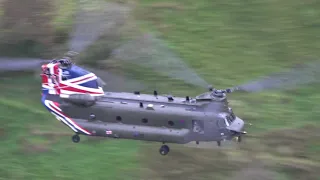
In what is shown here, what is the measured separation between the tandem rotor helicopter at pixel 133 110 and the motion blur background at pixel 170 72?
2.07 ft

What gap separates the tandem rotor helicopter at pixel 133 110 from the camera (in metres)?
13.9

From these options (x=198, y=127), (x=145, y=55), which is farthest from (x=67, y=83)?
(x=145, y=55)

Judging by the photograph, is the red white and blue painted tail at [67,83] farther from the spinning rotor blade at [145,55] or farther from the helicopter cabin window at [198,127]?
the spinning rotor blade at [145,55]

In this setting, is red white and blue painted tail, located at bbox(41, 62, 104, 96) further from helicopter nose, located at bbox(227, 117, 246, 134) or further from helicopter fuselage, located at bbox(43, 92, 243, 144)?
helicopter nose, located at bbox(227, 117, 246, 134)

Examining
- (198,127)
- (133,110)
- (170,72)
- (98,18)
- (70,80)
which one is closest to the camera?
(198,127)

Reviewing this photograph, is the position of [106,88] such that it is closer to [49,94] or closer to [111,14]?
[49,94]

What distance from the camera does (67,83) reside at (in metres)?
14.5

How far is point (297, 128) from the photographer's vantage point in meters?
17.0

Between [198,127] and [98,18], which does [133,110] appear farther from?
[98,18]

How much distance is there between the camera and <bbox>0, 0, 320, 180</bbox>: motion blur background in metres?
15.9

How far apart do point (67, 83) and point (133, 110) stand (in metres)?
1.82

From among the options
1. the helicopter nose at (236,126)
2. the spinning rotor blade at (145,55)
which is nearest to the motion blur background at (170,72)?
the spinning rotor blade at (145,55)

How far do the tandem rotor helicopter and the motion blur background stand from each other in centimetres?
63

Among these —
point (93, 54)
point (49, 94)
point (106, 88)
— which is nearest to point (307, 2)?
point (93, 54)
